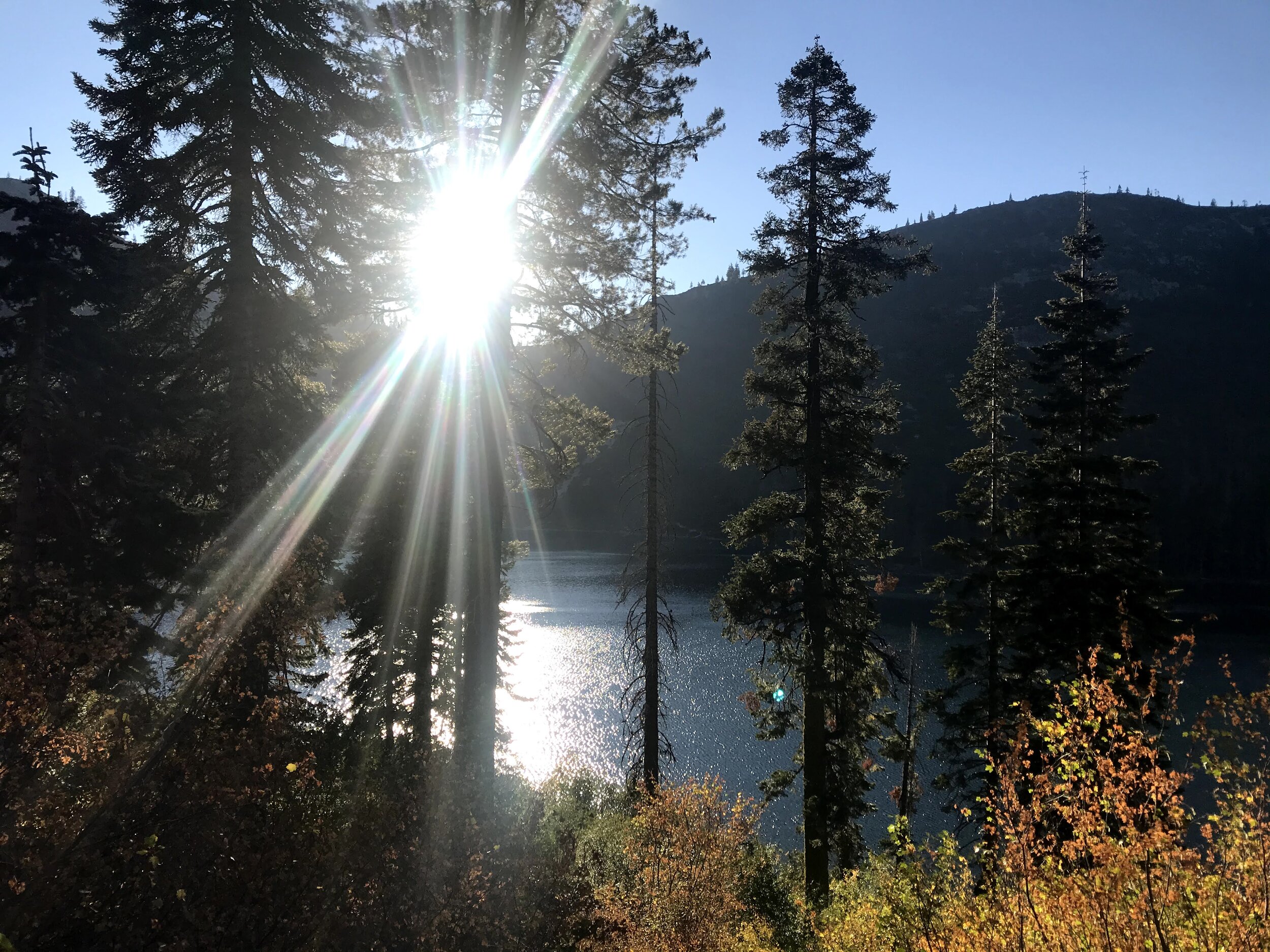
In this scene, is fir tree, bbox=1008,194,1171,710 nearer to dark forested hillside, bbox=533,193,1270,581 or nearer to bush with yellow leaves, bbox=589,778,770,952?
bush with yellow leaves, bbox=589,778,770,952

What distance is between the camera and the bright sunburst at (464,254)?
409 inches

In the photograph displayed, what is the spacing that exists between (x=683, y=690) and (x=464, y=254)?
3733 cm

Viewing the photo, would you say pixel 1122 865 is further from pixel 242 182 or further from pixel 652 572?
pixel 242 182

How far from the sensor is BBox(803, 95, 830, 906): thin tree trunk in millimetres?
12695

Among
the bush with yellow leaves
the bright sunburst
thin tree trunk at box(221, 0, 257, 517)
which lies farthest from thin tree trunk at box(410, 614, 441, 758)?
the bright sunburst

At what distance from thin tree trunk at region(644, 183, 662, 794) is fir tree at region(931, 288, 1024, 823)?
751 centimetres

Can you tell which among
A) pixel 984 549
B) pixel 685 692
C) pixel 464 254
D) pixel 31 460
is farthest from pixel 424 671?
pixel 685 692

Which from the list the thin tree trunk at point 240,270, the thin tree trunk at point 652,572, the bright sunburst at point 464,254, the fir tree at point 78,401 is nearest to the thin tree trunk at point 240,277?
the thin tree trunk at point 240,270

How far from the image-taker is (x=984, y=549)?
1734cm

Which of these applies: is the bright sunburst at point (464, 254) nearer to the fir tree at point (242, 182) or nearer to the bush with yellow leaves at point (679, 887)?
the fir tree at point (242, 182)

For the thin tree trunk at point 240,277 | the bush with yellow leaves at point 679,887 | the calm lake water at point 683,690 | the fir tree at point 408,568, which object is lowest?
the calm lake water at point 683,690

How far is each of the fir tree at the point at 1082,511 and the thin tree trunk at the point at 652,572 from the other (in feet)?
26.3

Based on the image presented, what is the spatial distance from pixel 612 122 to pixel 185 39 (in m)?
6.57

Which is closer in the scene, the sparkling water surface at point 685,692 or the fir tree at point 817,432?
the fir tree at point 817,432
